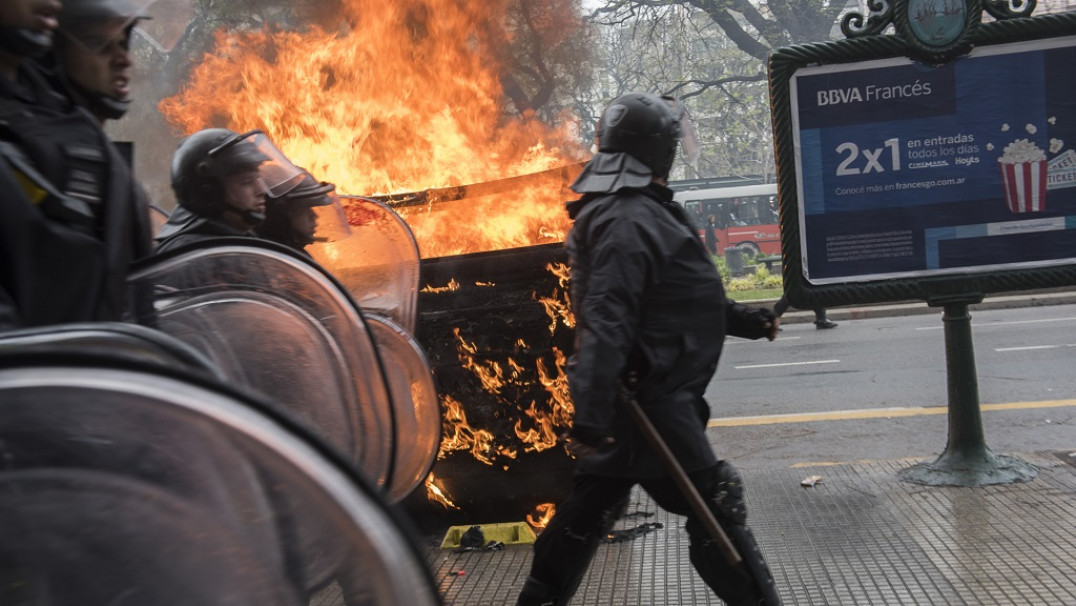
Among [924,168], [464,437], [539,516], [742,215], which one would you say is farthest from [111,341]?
[742,215]

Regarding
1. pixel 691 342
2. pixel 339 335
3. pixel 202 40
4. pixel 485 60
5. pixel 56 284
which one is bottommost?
pixel 691 342

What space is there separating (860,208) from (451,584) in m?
2.99

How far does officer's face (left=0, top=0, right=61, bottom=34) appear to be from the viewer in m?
1.98

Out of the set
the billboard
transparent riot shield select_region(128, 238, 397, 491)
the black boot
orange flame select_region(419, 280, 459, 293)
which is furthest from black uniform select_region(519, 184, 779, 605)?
the billboard

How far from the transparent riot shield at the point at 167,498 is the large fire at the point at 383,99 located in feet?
18.2

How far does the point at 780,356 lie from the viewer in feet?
43.3

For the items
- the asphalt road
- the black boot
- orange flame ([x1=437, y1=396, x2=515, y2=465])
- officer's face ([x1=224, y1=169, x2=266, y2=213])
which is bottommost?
the asphalt road

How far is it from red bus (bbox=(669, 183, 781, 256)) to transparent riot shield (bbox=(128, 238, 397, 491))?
102 feet

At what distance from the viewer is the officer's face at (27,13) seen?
1.98 meters

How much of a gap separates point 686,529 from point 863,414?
18.2 feet

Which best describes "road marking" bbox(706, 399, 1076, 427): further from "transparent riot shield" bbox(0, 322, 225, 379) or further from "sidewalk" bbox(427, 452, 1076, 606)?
"transparent riot shield" bbox(0, 322, 225, 379)

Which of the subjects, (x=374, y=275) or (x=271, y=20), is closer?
(x=374, y=275)

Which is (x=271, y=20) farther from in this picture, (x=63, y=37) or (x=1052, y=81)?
(x=63, y=37)

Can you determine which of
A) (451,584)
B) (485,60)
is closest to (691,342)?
(451,584)
